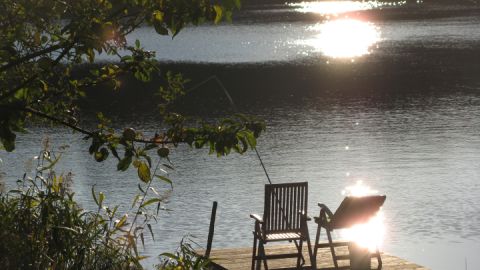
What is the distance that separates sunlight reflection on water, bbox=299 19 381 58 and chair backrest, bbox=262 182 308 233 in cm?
5845

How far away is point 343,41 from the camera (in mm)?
92125

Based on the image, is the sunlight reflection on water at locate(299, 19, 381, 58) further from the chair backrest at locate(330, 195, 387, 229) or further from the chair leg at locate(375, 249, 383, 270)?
the chair backrest at locate(330, 195, 387, 229)

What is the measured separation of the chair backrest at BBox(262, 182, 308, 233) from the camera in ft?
37.2

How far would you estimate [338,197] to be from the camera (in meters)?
19.9

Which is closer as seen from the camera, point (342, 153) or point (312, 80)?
point (342, 153)

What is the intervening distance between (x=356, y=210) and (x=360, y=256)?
473mm

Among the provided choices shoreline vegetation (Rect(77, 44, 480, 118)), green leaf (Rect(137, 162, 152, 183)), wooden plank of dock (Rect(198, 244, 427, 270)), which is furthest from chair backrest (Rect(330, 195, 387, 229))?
shoreline vegetation (Rect(77, 44, 480, 118))

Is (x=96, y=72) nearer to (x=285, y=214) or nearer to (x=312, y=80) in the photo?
(x=285, y=214)

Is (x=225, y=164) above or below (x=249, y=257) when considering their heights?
above

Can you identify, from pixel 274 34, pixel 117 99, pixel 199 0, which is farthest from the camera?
pixel 274 34

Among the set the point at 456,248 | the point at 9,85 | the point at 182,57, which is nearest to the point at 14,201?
the point at 9,85

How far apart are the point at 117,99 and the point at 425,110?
1165cm

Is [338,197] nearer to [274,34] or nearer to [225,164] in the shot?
[225,164]

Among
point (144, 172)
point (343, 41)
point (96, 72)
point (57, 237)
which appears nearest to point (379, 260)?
point (57, 237)
